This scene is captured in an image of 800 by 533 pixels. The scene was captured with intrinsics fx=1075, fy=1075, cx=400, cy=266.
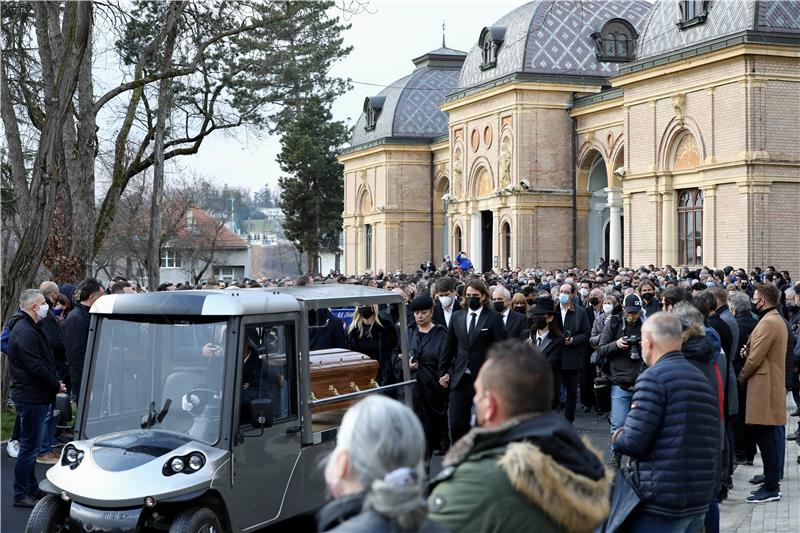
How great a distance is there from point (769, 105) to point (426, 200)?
32.6 metres

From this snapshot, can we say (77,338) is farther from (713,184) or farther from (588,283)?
(713,184)

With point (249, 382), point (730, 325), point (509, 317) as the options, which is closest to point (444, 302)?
point (509, 317)

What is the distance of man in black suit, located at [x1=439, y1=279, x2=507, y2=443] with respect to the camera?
11977 millimetres

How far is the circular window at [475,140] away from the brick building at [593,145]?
10 cm

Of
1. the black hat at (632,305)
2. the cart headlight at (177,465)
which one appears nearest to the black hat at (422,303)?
the black hat at (632,305)

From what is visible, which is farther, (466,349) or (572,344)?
(572,344)

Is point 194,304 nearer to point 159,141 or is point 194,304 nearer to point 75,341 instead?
point 75,341

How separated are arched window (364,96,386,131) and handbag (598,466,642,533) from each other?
60.7m

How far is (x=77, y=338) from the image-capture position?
36.8ft

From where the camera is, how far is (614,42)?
159ft

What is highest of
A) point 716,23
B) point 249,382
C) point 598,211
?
point 716,23

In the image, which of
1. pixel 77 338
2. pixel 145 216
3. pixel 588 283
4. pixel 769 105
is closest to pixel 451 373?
pixel 77 338

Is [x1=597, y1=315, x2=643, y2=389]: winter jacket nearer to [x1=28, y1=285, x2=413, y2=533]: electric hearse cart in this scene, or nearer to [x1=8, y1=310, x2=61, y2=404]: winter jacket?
[x1=28, y1=285, x2=413, y2=533]: electric hearse cart

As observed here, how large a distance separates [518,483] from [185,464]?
4328 millimetres
